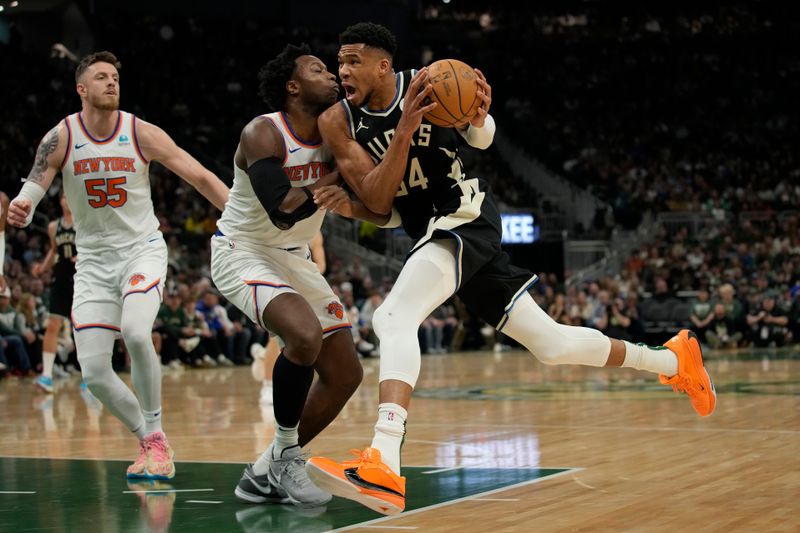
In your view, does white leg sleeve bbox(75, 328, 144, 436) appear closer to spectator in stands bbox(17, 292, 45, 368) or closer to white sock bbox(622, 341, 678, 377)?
A: white sock bbox(622, 341, 678, 377)

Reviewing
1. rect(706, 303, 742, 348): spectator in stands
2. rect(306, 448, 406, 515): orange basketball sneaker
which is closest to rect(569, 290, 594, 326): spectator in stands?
rect(706, 303, 742, 348): spectator in stands

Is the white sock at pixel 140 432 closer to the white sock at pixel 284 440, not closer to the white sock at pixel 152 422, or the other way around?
the white sock at pixel 152 422

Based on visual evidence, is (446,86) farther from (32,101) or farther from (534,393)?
(32,101)

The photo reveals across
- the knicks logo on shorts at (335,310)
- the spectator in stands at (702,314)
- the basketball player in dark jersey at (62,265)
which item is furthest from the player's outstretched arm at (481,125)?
the spectator in stands at (702,314)

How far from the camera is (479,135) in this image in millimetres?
4793

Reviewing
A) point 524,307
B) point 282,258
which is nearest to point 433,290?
point 524,307

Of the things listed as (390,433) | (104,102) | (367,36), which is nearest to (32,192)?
(104,102)

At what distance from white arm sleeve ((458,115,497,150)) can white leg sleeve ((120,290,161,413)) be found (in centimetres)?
198

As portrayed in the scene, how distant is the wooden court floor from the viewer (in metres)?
4.54

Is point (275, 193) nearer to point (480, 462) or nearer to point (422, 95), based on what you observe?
point (422, 95)

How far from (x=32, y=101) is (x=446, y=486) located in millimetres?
19549

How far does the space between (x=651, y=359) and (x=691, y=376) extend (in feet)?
0.92

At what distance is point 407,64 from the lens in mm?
29703

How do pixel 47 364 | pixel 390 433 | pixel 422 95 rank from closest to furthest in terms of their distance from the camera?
pixel 390 433 < pixel 422 95 < pixel 47 364
